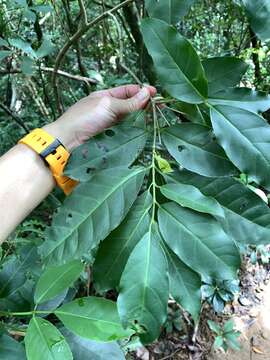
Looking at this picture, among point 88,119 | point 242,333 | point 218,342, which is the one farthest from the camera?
point 242,333

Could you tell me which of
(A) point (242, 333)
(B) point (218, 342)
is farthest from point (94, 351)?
(A) point (242, 333)

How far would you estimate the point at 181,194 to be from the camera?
1.77 ft

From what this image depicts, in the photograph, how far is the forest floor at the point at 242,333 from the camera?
75.7 inches

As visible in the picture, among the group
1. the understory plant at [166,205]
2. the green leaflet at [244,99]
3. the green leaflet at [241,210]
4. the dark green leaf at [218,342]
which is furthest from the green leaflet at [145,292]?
the dark green leaf at [218,342]

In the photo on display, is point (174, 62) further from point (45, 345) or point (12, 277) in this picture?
point (12, 277)

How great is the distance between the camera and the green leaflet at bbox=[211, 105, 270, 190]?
0.52 metres

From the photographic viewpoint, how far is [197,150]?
599mm

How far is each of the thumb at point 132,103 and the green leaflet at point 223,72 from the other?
171 mm

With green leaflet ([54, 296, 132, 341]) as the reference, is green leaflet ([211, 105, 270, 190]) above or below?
above

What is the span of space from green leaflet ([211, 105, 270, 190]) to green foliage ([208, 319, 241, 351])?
5.28 feet

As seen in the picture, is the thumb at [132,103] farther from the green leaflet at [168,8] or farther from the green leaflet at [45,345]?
the green leaflet at [45,345]

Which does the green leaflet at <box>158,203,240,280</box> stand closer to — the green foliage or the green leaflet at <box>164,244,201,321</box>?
the green leaflet at <box>164,244,201,321</box>

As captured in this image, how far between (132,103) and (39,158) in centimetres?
20

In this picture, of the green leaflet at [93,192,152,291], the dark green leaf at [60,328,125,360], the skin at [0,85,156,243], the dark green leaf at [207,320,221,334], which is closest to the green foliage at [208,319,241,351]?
the dark green leaf at [207,320,221,334]
